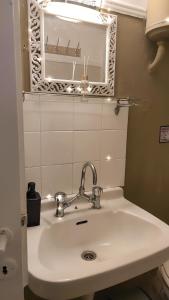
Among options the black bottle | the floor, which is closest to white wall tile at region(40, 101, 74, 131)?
the black bottle

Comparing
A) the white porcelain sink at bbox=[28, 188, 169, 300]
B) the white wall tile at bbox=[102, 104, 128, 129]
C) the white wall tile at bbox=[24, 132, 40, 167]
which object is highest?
the white wall tile at bbox=[102, 104, 128, 129]

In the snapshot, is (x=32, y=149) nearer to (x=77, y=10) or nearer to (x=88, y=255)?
(x=88, y=255)

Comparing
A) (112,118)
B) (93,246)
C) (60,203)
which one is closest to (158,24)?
(112,118)

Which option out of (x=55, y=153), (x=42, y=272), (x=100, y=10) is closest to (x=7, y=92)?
(x=42, y=272)

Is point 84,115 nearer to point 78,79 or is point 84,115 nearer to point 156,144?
point 78,79

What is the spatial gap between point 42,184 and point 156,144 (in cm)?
73

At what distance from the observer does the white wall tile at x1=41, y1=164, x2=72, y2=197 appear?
109 centimetres

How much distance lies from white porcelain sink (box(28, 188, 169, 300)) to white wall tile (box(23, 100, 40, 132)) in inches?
14.3

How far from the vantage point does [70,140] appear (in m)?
1.12

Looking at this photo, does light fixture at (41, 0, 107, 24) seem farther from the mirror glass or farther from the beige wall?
the beige wall

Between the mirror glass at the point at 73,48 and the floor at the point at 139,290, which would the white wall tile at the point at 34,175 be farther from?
the floor at the point at 139,290

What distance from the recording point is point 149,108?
1.32m

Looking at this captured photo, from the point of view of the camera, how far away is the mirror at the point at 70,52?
0.99m

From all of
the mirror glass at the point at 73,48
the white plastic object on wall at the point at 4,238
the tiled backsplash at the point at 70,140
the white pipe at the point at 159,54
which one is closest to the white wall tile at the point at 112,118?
the tiled backsplash at the point at 70,140
